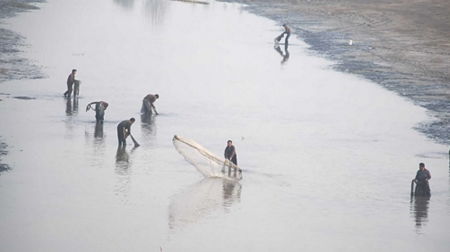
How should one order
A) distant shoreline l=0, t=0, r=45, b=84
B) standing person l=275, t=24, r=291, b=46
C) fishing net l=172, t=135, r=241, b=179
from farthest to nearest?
standing person l=275, t=24, r=291, b=46 → distant shoreline l=0, t=0, r=45, b=84 → fishing net l=172, t=135, r=241, b=179

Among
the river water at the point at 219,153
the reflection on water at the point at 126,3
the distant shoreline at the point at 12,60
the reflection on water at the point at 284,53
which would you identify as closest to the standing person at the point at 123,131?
the river water at the point at 219,153

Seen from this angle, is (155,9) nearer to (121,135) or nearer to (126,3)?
(126,3)

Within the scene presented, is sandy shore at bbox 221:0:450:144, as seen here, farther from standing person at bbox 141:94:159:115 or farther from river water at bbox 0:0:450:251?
standing person at bbox 141:94:159:115

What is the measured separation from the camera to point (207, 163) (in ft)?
106

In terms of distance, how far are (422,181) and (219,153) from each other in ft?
26.8

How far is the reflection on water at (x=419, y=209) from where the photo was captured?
28.9m

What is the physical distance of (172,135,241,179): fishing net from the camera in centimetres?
3228

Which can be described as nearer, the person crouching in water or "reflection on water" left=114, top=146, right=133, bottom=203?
"reflection on water" left=114, top=146, right=133, bottom=203

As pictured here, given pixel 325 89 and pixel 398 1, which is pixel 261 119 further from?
pixel 398 1

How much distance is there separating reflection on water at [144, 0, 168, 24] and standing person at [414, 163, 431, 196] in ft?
199

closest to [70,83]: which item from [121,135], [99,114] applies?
[99,114]

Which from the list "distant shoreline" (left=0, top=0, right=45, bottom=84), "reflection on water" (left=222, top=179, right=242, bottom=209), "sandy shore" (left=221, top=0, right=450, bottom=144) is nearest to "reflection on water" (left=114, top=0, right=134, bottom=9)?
"sandy shore" (left=221, top=0, right=450, bottom=144)

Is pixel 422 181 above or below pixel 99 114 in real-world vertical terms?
below

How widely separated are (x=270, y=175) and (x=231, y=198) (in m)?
3.30
